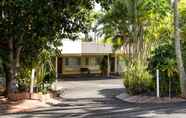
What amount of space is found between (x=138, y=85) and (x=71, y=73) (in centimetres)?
2515

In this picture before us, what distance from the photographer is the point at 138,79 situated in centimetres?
2442

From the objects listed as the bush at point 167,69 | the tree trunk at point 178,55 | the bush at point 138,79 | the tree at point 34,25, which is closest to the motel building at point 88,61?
the bush at point 138,79

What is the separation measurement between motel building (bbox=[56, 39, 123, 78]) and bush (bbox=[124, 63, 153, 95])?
21.1 metres

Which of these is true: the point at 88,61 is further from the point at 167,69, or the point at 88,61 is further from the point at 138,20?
the point at 167,69

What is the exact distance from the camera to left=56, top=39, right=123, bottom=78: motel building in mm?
47219

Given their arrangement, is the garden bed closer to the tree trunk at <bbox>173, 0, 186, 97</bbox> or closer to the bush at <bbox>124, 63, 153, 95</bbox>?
the tree trunk at <bbox>173, 0, 186, 97</bbox>

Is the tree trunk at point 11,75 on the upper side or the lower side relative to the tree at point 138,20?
lower

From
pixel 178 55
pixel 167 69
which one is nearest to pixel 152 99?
pixel 167 69

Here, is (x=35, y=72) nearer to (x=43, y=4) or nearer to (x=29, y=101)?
(x=29, y=101)

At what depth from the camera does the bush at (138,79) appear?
2397 cm

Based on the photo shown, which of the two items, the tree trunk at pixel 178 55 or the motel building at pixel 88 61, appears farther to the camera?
the motel building at pixel 88 61

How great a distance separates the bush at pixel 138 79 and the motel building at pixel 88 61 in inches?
832

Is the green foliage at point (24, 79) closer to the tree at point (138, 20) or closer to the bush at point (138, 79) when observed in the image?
the bush at point (138, 79)

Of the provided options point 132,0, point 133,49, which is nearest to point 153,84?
point 133,49
